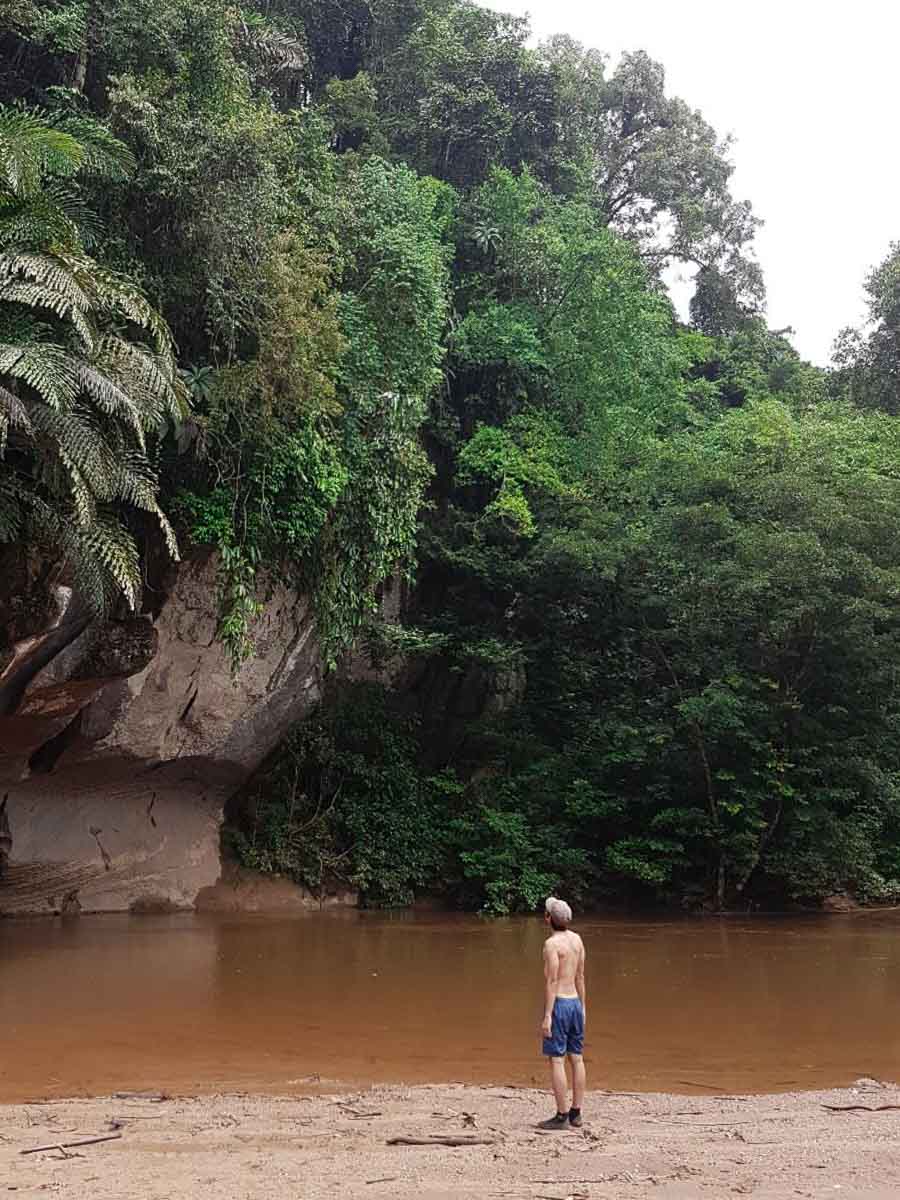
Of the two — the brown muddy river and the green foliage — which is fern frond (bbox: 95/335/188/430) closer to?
the brown muddy river

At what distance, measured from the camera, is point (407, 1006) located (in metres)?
10.4

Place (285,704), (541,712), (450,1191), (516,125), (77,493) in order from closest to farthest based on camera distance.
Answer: (450,1191)
(77,493)
(285,704)
(541,712)
(516,125)

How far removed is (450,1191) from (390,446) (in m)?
12.5

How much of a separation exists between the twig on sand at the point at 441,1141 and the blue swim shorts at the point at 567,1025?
2.07 feet

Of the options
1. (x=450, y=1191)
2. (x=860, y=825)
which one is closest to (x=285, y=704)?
(x=860, y=825)

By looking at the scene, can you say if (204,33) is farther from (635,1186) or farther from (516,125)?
(635,1186)

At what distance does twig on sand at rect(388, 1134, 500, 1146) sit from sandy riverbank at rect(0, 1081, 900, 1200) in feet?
0.14

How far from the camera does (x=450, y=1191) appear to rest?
16.3 feet

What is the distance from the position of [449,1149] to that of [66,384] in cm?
819

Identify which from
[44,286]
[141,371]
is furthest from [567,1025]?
[44,286]

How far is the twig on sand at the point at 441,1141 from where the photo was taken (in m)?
5.80

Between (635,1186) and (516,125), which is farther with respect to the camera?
(516,125)

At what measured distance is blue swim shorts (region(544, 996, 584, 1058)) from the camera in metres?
6.27

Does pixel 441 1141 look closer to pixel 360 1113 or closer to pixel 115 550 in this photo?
pixel 360 1113
